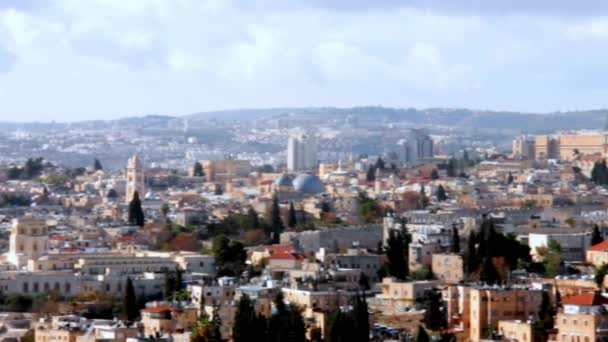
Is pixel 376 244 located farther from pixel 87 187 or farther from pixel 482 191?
pixel 87 187

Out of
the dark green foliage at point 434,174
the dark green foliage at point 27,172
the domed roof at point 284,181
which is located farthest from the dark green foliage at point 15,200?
the dark green foliage at point 434,174

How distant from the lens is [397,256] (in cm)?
5053

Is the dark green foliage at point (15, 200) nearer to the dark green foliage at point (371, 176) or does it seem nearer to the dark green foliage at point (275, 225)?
the dark green foliage at point (371, 176)

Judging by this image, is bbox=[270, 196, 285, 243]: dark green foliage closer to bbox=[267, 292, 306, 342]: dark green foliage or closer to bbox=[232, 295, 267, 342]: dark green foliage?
bbox=[267, 292, 306, 342]: dark green foliage

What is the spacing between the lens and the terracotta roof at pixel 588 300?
4047cm

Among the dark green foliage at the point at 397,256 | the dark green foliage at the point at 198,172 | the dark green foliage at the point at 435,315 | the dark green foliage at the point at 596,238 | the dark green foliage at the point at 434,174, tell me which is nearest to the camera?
the dark green foliage at the point at 435,315

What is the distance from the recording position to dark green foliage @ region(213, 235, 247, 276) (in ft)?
176

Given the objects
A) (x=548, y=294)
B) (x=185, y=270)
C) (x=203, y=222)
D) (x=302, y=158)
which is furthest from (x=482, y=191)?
Result: (x=302, y=158)

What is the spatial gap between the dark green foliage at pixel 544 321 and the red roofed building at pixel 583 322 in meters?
0.27

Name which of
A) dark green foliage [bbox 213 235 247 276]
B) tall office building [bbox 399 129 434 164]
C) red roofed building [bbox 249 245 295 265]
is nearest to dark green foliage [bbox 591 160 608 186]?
red roofed building [bbox 249 245 295 265]

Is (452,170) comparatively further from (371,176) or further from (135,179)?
(135,179)

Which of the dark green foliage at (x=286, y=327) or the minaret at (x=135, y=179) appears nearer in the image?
the dark green foliage at (x=286, y=327)

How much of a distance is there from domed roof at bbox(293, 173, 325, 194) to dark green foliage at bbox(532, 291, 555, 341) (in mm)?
52496

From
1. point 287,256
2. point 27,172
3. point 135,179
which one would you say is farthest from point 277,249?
point 27,172
